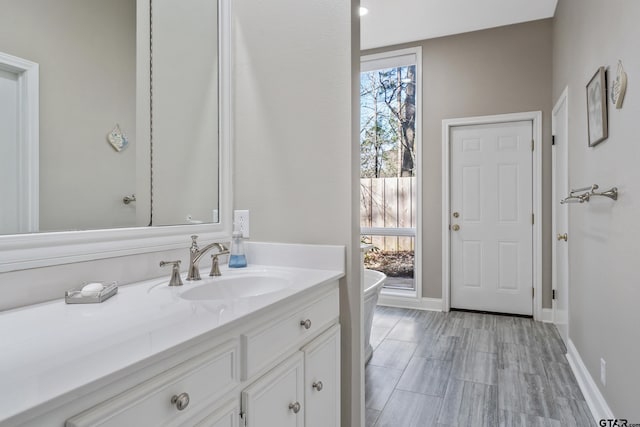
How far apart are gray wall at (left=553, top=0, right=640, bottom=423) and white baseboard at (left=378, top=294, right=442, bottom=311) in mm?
1404

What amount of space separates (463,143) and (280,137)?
2885mm

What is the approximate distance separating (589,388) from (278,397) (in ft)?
6.68

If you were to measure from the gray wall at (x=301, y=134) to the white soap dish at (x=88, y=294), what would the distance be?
0.74 m

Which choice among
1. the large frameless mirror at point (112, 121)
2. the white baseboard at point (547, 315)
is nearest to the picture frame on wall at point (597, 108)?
the large frameless mirror at point (112, 121)

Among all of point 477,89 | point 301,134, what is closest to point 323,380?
point 301,134

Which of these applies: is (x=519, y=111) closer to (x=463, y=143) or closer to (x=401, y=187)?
(x=463, y=143)

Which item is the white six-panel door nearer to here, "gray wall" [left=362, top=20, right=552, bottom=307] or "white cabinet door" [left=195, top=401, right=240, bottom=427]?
"gray wall" [left=362, top=20, right=552, bottom=307]

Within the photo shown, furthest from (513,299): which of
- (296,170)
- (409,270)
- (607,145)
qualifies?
(296,170)

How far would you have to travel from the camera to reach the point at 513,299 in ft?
12.6

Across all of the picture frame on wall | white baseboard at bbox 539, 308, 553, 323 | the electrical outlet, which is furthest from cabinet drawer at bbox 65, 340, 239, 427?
white baseboard at bbox 539, 308, 553, 323

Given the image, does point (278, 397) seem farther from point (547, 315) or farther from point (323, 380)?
point (547, 315)

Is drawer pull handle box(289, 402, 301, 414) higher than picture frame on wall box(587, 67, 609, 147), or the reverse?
picture frame on wall box(587, 67, 609, 147)

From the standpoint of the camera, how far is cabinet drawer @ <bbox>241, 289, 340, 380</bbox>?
3.27 feet

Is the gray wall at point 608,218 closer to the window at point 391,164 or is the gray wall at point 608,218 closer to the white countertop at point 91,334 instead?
the white countertop at point 91,334
